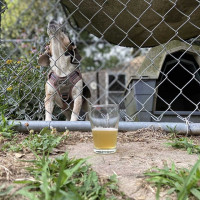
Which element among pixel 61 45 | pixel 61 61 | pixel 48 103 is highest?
pixel 61 45

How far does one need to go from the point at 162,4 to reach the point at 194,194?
1.94 meters

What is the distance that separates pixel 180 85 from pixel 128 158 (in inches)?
83.1

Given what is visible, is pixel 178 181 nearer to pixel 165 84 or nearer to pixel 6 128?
pixel 6 128

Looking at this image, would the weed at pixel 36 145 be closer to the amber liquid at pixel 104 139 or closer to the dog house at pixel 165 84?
the amber liquid at pixel 104 139

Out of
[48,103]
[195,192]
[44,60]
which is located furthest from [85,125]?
[44,60]

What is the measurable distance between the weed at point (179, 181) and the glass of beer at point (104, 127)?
0.35 metres

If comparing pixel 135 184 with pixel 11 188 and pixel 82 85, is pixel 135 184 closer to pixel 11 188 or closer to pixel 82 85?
pixel 11 188

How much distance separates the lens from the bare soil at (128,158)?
0.95m

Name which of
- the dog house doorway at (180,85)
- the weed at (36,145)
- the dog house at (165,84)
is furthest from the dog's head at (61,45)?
the weed at (36,145)

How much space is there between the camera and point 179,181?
0.91 meters

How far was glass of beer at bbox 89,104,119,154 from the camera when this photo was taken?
51.9 inches

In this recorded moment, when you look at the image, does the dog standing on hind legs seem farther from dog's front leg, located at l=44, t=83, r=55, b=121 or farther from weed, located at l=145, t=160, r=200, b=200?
weed, located at l=145, t=160, r=200, b=200

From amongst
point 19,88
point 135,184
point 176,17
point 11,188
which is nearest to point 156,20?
point 176,17

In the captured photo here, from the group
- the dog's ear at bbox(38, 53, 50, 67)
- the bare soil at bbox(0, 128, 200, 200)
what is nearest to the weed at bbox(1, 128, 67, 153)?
the bare soil at bbox(0, 128, 200, 200)
